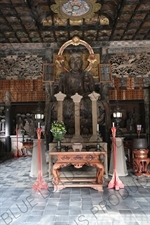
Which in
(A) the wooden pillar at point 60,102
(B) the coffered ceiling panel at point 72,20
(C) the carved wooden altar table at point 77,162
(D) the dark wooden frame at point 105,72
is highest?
(B) the coffered ceiling panel at point 72,20

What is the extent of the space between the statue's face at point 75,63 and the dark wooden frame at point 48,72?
2.06ft

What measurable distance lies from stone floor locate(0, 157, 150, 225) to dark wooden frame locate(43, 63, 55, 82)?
3656 mm

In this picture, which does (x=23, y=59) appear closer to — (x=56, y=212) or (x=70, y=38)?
(x=70, y=38)

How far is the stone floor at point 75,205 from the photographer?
2.78m

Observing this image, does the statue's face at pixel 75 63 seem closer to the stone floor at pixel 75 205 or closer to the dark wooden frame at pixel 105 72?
the dark wooden frame at pixel 105 72

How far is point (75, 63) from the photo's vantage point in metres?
7.13

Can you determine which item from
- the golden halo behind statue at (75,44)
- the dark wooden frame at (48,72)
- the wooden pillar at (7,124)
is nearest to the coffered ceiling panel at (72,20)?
the golden halo behind statue at (75,44)

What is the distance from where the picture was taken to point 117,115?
6.72 m

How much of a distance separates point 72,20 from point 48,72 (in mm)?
1807

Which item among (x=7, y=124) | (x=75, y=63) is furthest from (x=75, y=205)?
(x=7, y=124)

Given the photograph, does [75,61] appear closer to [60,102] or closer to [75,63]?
[75,63]

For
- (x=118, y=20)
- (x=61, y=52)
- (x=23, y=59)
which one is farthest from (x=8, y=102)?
(x=118, y=20)

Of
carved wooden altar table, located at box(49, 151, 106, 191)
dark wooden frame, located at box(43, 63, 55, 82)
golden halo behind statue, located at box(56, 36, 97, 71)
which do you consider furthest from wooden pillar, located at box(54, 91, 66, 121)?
carved wooden altar table, located at box(49, 151, 106, 191)

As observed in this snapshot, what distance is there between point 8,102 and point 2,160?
2114 millimetres
